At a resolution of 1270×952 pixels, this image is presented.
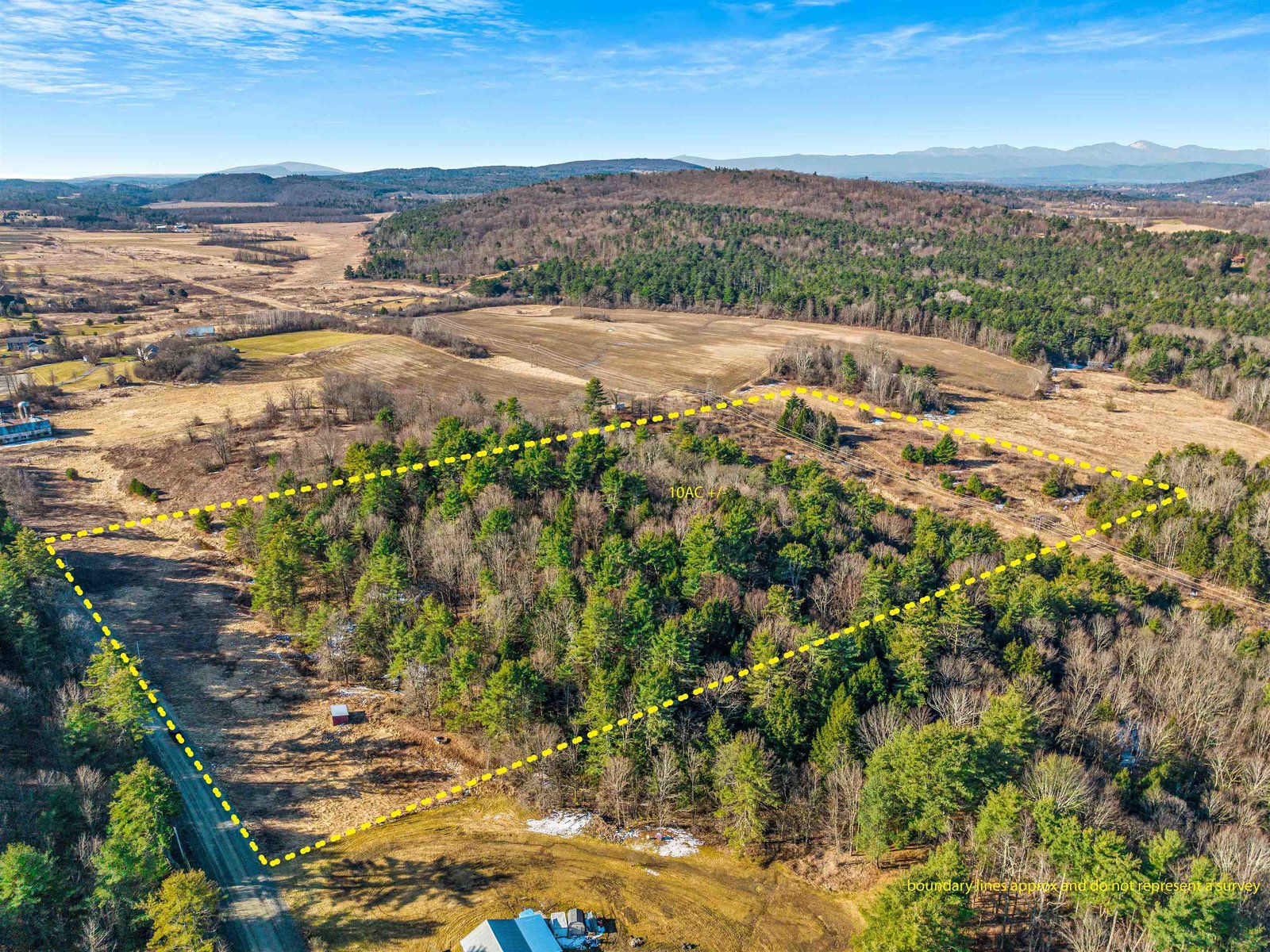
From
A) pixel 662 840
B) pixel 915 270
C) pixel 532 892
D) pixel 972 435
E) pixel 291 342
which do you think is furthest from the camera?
pixel 915 270

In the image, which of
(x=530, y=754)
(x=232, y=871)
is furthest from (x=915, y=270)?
(x=232, y=871)

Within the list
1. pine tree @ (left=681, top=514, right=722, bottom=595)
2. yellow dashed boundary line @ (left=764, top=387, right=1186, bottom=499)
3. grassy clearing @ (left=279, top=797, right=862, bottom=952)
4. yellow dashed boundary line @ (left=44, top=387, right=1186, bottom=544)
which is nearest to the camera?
grassy clearing @ (left=279, top=797, right=862, bottom=952)

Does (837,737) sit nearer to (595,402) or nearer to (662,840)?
(662,840)

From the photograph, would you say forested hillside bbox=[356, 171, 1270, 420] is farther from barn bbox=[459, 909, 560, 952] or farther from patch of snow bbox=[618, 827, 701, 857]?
barn bbox=[459, 909, 560, 952]

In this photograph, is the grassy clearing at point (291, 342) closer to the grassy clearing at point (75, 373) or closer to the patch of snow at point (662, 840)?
the grassy clearing at point (75, 373)

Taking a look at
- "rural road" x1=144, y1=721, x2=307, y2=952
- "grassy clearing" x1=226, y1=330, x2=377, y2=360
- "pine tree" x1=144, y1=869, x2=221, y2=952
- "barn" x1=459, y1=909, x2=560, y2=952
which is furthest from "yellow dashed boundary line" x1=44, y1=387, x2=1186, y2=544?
"grassy clearing" x1=226, y1=330, x2=377, y2=360

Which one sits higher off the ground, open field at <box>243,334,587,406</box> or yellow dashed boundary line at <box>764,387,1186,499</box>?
open field at <box>243,334,587,406</box>
